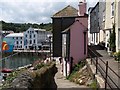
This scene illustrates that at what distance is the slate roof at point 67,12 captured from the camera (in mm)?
35222

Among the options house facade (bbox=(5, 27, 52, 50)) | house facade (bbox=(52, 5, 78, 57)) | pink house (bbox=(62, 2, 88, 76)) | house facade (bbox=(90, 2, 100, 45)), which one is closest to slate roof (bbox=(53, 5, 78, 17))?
house facade (bbox=(52, 5, 78, 57))

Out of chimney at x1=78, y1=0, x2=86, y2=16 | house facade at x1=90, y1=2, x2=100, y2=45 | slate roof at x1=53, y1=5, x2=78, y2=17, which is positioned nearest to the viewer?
chimney at x1=78, y1=0, x2=86, y2=16

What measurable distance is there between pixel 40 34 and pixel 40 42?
4.23 metres

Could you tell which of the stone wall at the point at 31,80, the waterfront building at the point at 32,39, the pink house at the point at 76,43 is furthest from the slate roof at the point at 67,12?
the waterfront building at the point at 32,39

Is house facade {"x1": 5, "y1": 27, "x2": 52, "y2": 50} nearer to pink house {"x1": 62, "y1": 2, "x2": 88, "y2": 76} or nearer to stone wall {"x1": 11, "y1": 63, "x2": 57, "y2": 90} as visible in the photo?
pink house {"x1": 62, "y1": 2, "x2": 88, "y2": 76}

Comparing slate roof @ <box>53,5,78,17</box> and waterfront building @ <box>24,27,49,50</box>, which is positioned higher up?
slate roof @ <box>53,5,78,17</box>

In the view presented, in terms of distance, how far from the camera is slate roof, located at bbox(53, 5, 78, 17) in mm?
35222

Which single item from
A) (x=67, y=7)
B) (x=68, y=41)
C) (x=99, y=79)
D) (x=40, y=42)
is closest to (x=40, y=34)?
(x=40, y=42)

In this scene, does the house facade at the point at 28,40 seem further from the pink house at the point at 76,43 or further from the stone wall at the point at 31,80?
the stone wall at the point at 31,80

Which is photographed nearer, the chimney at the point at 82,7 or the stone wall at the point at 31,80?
the stone wall at the point at 31,80

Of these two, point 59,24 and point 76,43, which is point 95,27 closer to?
point 59,24

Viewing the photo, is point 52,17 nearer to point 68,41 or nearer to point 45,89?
point 68,41

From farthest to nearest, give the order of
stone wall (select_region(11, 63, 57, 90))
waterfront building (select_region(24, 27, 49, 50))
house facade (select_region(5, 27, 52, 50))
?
1. house facade (select_region(5, 27, 52, 50))
2. waterfront building (select_region(24, 27, 49, 50))
3. stone wall (select_region(11, 63, 57, 90))

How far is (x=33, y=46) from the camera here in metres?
104
